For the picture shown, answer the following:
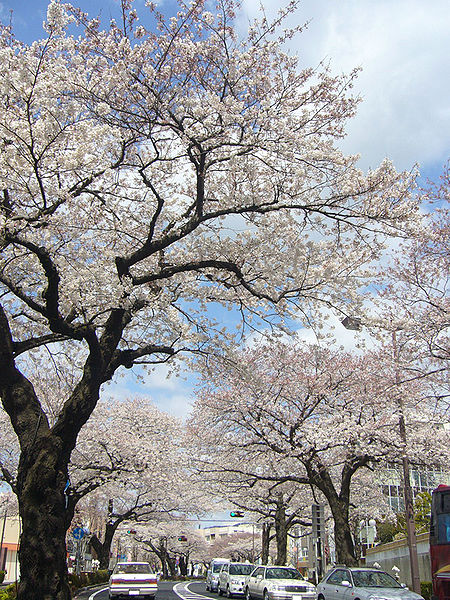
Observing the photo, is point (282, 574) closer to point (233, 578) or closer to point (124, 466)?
point (233, 578)

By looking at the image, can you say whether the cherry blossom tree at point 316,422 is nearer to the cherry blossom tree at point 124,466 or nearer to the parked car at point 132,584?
the cherry blossom tree at point 124,466

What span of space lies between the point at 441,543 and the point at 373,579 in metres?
1.98

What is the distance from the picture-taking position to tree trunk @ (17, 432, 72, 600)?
8219mm

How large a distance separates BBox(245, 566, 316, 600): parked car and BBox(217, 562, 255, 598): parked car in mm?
3329

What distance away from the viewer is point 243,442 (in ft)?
78.4

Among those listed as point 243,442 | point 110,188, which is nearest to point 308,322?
point 110,188

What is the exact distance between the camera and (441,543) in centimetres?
1307

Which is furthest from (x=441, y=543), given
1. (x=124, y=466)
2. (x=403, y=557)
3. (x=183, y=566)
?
(x=183, y=566)

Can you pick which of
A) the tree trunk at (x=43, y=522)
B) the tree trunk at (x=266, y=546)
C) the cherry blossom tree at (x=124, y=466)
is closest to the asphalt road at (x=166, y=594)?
the cherry blossom tree at (x=124, y=466)

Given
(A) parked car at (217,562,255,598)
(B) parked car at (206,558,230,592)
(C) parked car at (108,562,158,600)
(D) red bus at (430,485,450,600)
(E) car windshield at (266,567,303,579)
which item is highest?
(D) red bus at (430,485,450,600)

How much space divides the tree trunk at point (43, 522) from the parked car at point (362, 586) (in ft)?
24.4

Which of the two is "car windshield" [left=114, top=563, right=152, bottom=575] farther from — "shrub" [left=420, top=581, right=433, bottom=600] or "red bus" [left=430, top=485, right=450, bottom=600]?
"red bus" [left=430, top=485, right=450, bottom=600]

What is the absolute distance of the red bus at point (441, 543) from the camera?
40.6 feet

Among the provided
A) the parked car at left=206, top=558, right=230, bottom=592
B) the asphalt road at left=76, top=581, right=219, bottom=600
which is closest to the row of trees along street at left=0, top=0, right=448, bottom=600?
the asphalt road at left=76, top=581, right=219, bottom=600
